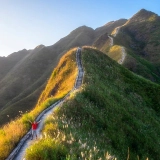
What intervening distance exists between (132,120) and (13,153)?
51.7 ft

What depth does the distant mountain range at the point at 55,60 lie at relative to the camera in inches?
3477

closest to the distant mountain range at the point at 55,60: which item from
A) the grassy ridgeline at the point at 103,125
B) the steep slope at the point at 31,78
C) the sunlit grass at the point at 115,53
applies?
the steep slope at the point at 31,78

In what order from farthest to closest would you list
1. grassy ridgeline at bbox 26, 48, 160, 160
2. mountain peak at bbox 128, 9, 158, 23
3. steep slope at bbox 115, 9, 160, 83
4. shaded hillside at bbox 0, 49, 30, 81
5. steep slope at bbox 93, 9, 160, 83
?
shaded hillside at bbox 0, 49, 30, 81, mountain peak at bbox 128, 9, 158, 23, steep slope at bbox 115, 9, 160, 83, steep slope at bbox 93, 9, 160, 83, grassy ridgeline at bbox 26, 48, 160, 160

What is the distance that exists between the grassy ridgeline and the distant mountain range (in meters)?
33.0

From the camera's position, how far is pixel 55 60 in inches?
6309

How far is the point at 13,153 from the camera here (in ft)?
35.4

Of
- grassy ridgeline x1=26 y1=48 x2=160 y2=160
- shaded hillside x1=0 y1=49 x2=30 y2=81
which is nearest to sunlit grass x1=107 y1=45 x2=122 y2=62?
grassy ridgeline x1=26 y1=48 x2=160 y2=160

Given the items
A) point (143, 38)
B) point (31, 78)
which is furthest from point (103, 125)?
point (31, 78)

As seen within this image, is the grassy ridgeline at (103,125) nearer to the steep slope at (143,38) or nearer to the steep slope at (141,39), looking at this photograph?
the steep slope at (141,39)

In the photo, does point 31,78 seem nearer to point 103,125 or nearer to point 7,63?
point 7,63

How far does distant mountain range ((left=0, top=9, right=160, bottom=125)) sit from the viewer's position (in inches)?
3477

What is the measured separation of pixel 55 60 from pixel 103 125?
14221cm

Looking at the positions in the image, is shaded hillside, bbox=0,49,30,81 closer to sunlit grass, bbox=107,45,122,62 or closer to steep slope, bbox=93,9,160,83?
steep slope, bbox=93,9,160,83

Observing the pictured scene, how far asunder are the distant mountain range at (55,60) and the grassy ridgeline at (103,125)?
3296 centimetres
